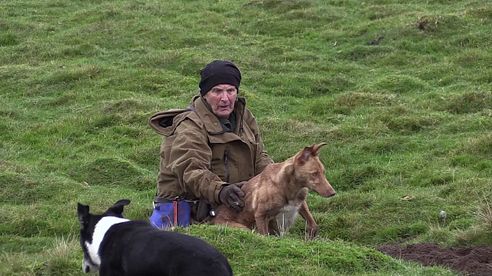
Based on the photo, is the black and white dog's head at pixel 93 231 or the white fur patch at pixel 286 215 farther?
the white fur patch at pixel 286 215

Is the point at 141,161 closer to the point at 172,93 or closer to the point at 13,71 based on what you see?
the point at 172,93

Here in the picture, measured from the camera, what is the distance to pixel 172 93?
18719 millimetres

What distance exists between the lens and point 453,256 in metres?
8.59

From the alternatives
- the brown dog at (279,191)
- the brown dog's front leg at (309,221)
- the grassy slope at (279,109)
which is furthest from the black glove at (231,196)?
the grassy slope at (279,109)

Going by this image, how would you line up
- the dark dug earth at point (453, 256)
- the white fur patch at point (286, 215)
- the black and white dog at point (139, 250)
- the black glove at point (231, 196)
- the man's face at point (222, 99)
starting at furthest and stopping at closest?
the man's face at point (222, 99), the white fur patch at point (286, 215), the black glove at point (231, 196), the dark dug earth at point (453, 256), the black and white dog at point (139, 250)

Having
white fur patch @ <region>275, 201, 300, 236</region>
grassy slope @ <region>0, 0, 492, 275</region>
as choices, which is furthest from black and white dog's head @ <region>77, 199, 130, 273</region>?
white fur patch @ <region>275, 201, 300, 236</region>

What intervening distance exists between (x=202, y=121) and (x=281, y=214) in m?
1.19

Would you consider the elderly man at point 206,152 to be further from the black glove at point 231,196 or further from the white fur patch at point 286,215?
the white fur patch at point 286,215

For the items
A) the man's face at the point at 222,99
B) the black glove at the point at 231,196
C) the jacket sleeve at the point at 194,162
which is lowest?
the black glove at the point at 231,196

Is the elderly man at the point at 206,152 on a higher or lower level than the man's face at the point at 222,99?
lower

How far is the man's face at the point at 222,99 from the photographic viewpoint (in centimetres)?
945

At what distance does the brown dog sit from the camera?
29.7 feet

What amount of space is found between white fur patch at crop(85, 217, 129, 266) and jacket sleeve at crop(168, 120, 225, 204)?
67.1 inches

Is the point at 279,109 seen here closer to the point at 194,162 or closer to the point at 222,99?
the point at 222,99
